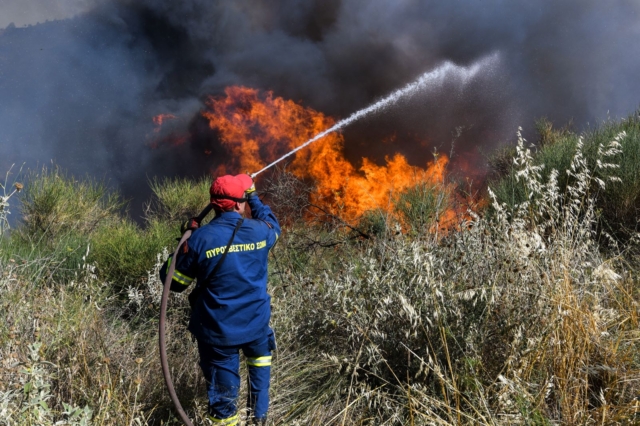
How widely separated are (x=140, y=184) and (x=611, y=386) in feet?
28.4

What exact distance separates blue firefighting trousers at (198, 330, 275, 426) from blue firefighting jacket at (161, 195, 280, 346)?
89mm

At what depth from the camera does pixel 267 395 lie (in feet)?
10.1

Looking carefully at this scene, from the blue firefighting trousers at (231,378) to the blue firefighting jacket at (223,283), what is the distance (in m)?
0.09

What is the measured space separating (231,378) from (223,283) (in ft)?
1.86

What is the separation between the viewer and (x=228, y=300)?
2.93 m

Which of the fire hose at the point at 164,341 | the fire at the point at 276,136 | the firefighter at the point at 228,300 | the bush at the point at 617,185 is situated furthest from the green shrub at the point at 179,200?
the fire hose at the point at 164,341

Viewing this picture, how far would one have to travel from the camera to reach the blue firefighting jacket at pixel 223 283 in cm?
291

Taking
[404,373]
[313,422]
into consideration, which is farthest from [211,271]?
[404,373]

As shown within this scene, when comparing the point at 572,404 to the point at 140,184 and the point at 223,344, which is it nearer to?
the point at 223,344

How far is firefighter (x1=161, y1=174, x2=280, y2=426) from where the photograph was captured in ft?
9.54

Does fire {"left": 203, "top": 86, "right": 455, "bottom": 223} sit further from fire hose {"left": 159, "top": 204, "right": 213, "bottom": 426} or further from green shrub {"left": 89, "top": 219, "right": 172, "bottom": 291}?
fire hose {"left": 159, "top": 204, "right": 213, "bottom": 426}

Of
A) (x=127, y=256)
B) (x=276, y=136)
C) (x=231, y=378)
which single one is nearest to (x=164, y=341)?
(x=231, y=378)

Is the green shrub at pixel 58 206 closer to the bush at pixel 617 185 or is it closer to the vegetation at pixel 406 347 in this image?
the vegetation at pixel 406 347

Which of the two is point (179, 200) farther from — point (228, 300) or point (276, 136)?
point (228, 300)
